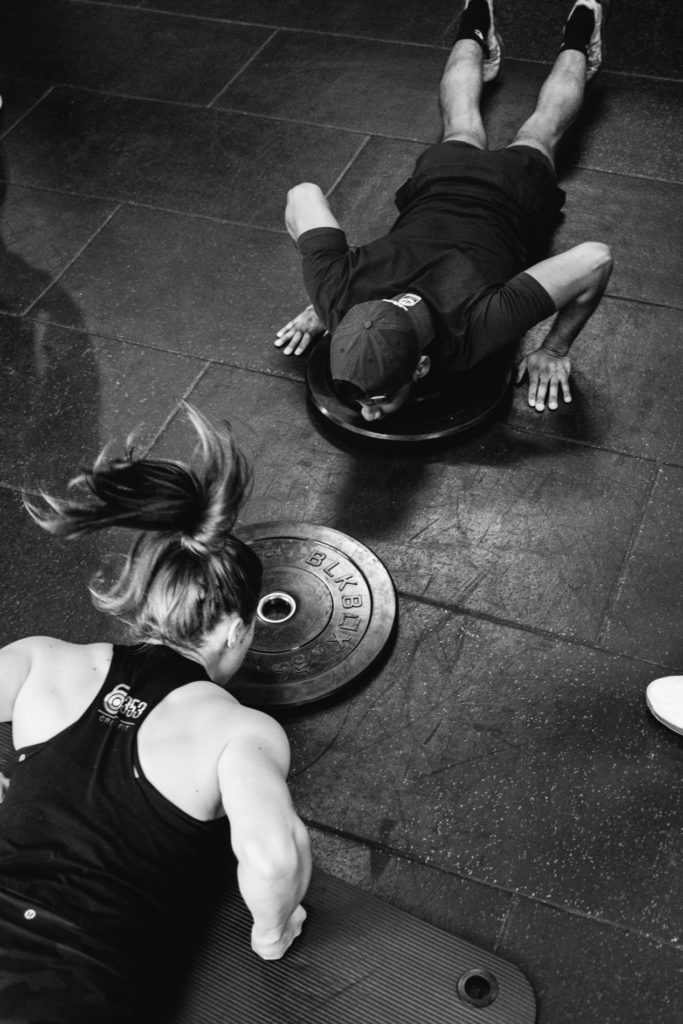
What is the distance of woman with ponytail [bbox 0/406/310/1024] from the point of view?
208cm

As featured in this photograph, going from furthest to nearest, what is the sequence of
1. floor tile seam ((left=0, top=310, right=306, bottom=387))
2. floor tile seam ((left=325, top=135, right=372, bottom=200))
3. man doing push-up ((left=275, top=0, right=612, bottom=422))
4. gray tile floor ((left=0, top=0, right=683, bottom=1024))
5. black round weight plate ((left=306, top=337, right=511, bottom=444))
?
floor tile seam ((left=325, top=135, right=372, bottom=200)) < floor tile seam ((left=0, top=310, right=306, bottom=387)) < black round weight plate ((left=306, top=337, right=511, bottom=444)) < man doing push-up ((left=275, top=0, right=612, bottom=422)) < gray tile floor ((left=0, top=0, right=683, bottom=1024))

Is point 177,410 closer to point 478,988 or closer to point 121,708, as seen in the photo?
Answer: point 121,708

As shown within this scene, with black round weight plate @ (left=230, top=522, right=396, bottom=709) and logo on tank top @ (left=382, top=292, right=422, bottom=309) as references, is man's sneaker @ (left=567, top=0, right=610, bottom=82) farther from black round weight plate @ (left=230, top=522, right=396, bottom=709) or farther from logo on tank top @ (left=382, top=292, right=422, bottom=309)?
black round weight plate @ (left=230, top=522, right=396, bottom=709)

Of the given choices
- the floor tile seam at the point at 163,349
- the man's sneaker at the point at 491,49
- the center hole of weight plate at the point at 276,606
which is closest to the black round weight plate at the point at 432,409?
the floor tile seam at the point at 163,349

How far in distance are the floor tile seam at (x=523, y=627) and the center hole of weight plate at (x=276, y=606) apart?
1.16ft

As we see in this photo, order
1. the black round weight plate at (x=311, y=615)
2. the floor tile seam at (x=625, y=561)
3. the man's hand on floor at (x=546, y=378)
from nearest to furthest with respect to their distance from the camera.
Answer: the black round weight plate at (x=311, y=615), the floor tile seam at (x=625, y=561), the man's hand on floor at (x=546, y=378)

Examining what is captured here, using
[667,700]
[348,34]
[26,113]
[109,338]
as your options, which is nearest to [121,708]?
[667,700]

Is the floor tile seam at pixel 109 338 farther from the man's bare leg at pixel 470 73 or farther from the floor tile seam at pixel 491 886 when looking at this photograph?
the floor tile seam at pixel 491 886

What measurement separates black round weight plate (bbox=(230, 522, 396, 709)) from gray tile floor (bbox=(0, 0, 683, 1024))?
101mm

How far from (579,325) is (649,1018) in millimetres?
2241

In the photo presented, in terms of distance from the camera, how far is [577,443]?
3.66 m

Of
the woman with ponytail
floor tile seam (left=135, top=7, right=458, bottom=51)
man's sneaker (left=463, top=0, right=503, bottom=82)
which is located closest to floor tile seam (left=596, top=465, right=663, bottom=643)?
the woman with ponytail

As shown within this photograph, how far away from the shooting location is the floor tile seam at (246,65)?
17.5 ft

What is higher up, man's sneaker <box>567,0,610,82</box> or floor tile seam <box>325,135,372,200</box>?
man's sneaker <box>567,0,610,82</box>
